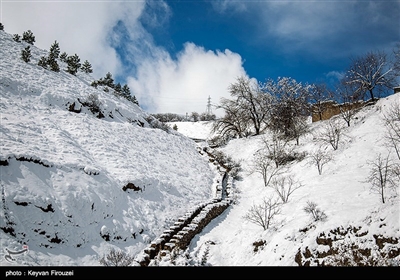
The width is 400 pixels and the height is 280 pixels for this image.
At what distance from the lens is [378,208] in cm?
712

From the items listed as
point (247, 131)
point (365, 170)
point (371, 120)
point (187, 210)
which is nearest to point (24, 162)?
point (187, 210)

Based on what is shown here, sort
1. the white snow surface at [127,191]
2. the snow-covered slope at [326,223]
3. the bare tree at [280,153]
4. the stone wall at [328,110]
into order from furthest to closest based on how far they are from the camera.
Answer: the stone wall at [328,110] < the bare tree at [280,153] < the white snow surface at [127,191] < the snow-covered slope at [326,223]

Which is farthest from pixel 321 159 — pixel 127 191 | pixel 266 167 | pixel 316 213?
pixel 127 191

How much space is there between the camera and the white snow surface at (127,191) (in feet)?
22.7

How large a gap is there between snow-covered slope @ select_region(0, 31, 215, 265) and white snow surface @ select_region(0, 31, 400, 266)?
0.13 ft

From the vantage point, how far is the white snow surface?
22.7 feet

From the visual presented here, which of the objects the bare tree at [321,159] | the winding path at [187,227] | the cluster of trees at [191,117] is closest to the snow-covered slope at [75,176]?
the winding path at [187,227]

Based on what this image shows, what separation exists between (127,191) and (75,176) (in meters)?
2.44

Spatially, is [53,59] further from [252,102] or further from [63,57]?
[252,102]

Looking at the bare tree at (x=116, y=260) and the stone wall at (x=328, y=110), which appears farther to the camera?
the stone wall at (x=328, y=110)

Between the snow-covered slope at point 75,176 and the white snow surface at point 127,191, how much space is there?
4cm

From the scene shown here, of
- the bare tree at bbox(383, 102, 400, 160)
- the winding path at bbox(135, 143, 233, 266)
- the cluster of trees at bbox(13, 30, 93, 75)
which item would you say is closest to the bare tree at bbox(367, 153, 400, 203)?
the bare tree at bbox(383, 102, 400, 160)

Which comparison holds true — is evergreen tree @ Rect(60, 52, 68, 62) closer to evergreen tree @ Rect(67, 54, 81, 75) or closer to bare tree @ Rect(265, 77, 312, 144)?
evergreen tree @ Rect(67, 54, 81, 75)

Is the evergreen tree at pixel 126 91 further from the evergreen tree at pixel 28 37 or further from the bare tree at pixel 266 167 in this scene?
the bare tree at pixel 266 167
